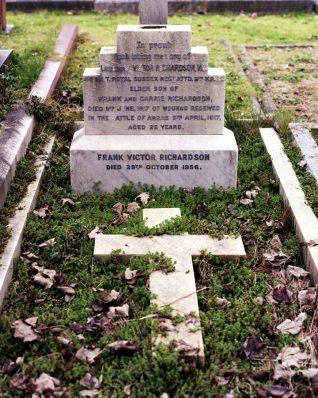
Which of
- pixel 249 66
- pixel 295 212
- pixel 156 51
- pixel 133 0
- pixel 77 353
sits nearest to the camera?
pixel 77 353

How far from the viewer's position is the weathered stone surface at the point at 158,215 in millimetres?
5055

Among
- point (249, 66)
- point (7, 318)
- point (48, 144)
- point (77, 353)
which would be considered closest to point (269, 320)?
point (77, 353)

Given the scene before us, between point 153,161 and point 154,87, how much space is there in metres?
0.64

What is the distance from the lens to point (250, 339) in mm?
3891

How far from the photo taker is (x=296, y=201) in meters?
5.34

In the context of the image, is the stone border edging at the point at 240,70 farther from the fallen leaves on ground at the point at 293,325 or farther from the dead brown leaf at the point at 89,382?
the dead brown leaf at the point at 89,382

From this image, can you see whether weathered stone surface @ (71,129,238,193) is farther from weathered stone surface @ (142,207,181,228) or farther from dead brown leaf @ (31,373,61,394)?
dead brown leaf @ (31,373,61,394)

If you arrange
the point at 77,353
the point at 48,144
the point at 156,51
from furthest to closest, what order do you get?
the point at 48,144
the point at 156,51
the point at 77,353

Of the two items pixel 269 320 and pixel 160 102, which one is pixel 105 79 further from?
pixel 269 320

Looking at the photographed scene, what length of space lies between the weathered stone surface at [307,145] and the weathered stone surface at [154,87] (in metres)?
0.92

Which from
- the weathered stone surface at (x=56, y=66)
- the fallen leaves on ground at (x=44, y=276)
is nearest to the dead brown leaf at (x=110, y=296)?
the fallen leaves on ground at (x=44, y=276)

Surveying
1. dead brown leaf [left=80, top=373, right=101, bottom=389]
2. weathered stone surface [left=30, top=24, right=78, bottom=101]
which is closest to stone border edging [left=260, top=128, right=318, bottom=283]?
dead brown leaf [left=80, top=373, right=101, bottom=389]

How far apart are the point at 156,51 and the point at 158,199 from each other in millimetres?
1245

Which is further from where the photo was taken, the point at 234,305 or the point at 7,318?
the point at 234,305
